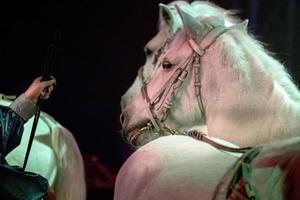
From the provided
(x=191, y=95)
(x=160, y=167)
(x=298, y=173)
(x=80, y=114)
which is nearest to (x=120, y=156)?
(x=80, y=114)

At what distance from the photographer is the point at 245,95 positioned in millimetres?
1476

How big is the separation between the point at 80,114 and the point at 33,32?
0.45 metres

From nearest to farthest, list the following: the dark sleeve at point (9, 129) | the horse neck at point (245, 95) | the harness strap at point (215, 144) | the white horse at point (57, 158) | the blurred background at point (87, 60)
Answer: the harness strap at point (215, 144) → the horse neck at point (245, 95) → the dark sleeve at point (9, 129) → the white horse at point (57, 158) → the blurred background at point (87, 60)

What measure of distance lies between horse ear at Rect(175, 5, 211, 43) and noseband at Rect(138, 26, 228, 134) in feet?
0.04

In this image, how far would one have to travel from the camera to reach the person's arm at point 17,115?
5.52ft

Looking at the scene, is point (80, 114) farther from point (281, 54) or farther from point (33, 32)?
point (281, 54)

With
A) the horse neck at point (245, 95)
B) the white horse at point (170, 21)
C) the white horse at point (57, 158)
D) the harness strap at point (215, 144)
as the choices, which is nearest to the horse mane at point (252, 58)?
the horse neck at point (245, 95)

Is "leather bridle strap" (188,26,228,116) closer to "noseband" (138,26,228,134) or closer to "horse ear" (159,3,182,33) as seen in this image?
"noseband" (138,26,228,134)

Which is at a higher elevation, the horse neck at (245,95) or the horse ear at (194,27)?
the horse ear at (194,27)

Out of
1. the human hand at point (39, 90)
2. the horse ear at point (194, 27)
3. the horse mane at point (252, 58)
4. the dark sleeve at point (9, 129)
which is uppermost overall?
the horse ear at point (194, 27)

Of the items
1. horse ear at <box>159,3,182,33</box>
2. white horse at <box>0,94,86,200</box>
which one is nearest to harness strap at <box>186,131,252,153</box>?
horse ear at <box>159,3,182,33</box>

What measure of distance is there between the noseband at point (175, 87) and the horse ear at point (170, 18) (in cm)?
14

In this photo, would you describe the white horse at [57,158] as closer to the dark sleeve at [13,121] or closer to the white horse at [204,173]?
the dark sleeve at [13,121]

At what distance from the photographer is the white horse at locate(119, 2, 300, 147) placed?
144 centimetres
